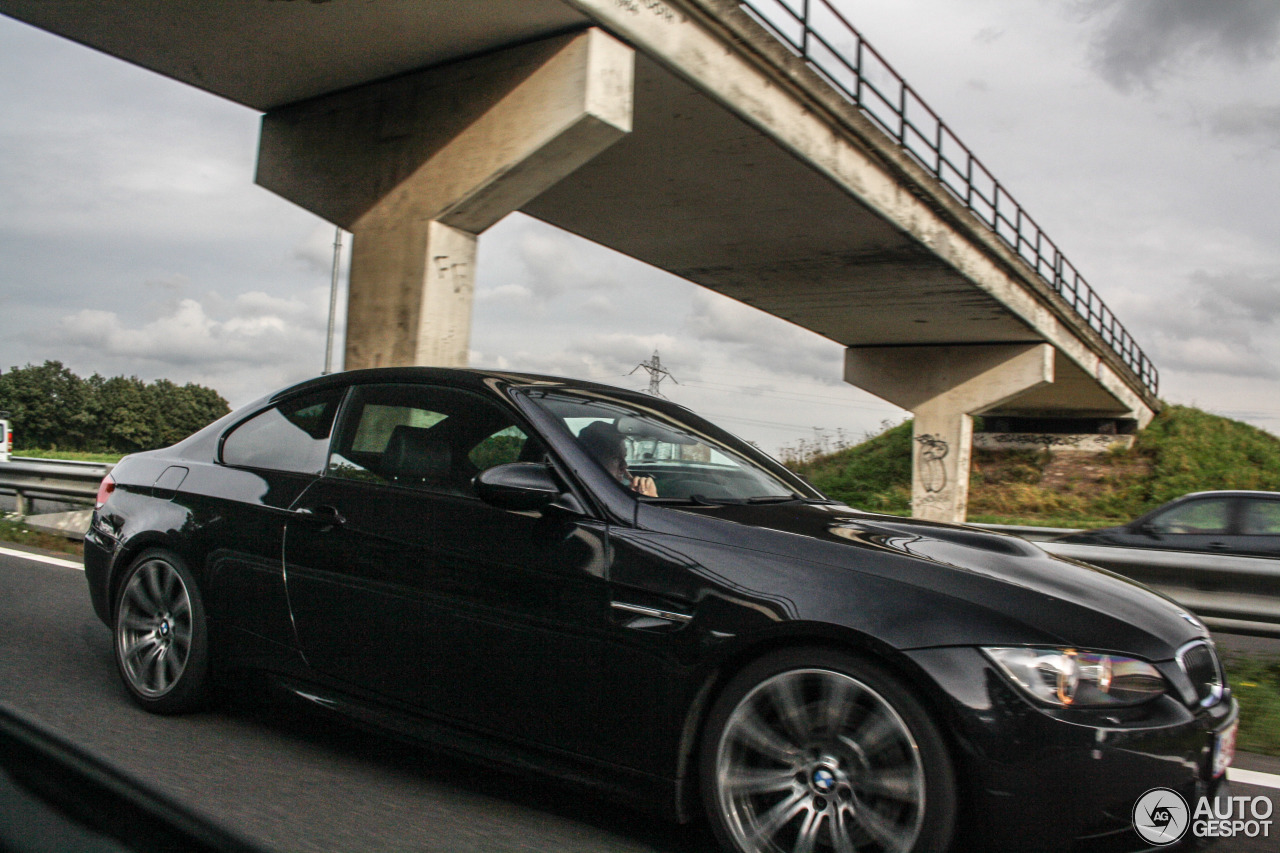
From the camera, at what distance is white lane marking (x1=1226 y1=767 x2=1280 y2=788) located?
375cm

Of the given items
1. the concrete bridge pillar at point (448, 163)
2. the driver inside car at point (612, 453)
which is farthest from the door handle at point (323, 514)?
the concrete bridge pillar at point (448, 163)

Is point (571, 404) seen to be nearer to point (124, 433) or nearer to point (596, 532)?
point (596, 532)

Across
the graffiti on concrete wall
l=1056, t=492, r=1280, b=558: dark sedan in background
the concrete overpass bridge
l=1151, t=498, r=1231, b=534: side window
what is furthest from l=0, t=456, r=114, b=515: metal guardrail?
the graffiti on concrete wall

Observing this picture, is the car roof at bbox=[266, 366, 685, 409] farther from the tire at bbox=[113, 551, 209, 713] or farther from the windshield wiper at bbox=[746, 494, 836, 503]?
the tire at bbox=[113, 551, 209, 713]

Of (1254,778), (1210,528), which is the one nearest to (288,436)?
(1254,778)

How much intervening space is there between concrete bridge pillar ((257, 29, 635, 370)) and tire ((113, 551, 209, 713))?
Result: 518 cm

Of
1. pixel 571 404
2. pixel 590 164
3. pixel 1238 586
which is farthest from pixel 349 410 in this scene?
pixel 590 164

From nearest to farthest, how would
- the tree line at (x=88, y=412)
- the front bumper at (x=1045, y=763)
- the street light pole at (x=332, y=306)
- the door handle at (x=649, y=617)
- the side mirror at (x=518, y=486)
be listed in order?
the front bumper at (x=1045, y=763)
the door handle at (x=649, y=617)
the side mirror at (x=518, y=486)
the street light pole at (x=332, y=306)
the tree line at (x=88, y=412)

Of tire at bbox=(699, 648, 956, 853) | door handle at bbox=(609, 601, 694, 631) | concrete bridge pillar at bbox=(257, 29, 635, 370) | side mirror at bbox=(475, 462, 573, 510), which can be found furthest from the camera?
concrete bridge pillar at bbox=(257, 29, 635, 370)

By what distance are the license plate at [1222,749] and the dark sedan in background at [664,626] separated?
0.04ft

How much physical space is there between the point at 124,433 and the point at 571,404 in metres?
113

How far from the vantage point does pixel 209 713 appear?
4.21 m

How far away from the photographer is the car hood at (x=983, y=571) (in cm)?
259

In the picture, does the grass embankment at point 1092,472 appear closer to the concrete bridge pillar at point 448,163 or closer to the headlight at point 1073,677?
the concrete bridge pillar at point 448,163
